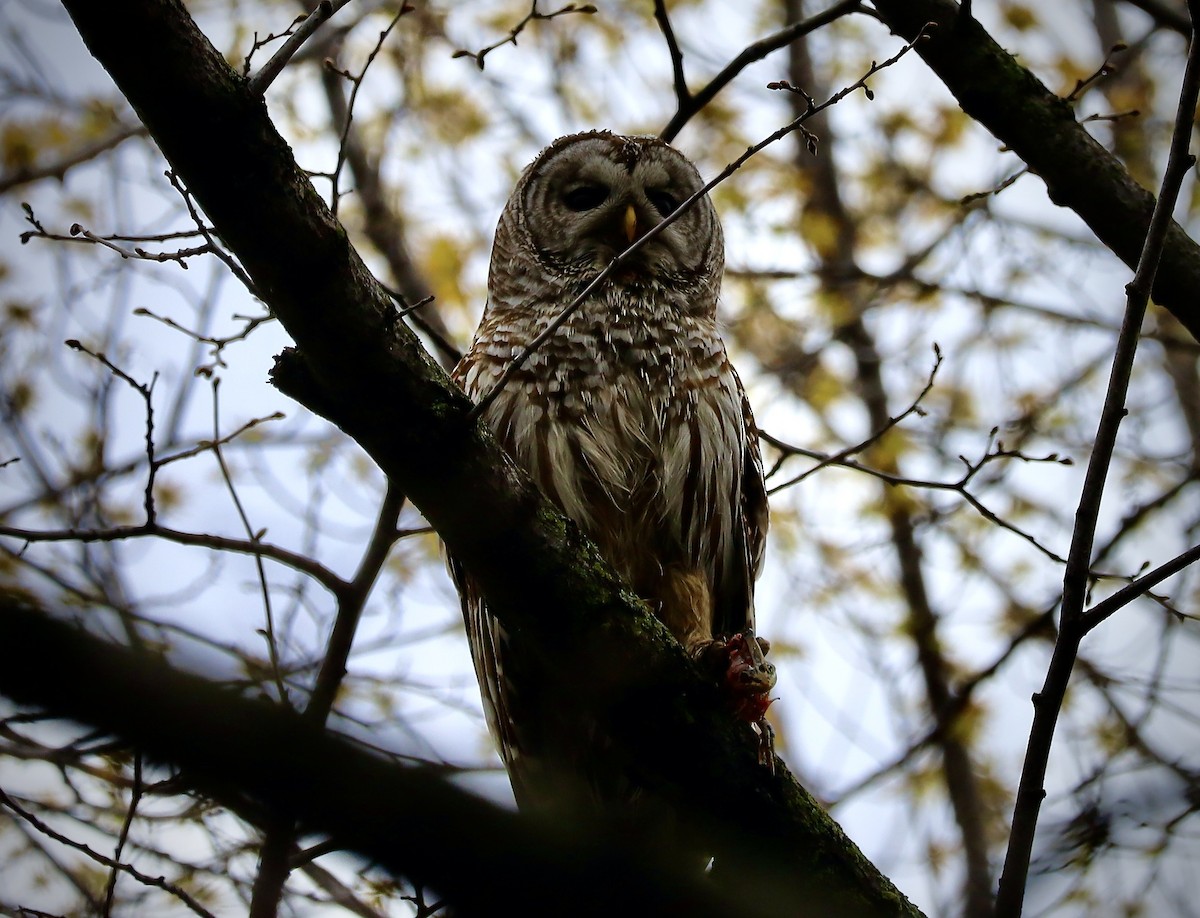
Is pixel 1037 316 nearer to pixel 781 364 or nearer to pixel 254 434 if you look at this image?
pixel 781 364

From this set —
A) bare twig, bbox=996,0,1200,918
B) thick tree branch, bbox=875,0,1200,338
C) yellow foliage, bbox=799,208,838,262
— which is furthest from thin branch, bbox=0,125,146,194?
yellow foliage, bbox=799,208,838,262

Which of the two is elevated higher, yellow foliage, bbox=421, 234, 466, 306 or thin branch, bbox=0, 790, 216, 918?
yellow foliage, bbox=421, 234, 466, 306

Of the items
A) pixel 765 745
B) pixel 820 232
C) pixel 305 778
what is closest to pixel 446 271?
pixel 820 232

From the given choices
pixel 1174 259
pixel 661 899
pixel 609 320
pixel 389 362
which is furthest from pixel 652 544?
pixel 661 899

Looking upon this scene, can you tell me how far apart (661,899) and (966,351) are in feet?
26.2

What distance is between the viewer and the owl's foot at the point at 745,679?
3121 millimetres

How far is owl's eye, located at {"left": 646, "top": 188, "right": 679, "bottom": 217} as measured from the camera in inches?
204

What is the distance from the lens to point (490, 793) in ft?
3.71

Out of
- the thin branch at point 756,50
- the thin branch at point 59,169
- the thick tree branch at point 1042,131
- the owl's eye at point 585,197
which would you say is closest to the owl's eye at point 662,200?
the owl's eye at point 585,197

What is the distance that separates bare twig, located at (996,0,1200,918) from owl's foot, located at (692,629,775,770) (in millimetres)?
721

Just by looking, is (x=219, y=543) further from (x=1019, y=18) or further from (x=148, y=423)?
(x=1019, y=18)

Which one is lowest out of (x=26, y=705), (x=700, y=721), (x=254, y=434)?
(x=26, y=705)

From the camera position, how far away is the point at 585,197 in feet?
16.9

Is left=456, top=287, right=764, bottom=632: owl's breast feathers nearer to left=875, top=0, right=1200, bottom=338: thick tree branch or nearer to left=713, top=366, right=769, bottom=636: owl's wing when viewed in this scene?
left=713, top=366, right=769, bottom=636: owl's wing
